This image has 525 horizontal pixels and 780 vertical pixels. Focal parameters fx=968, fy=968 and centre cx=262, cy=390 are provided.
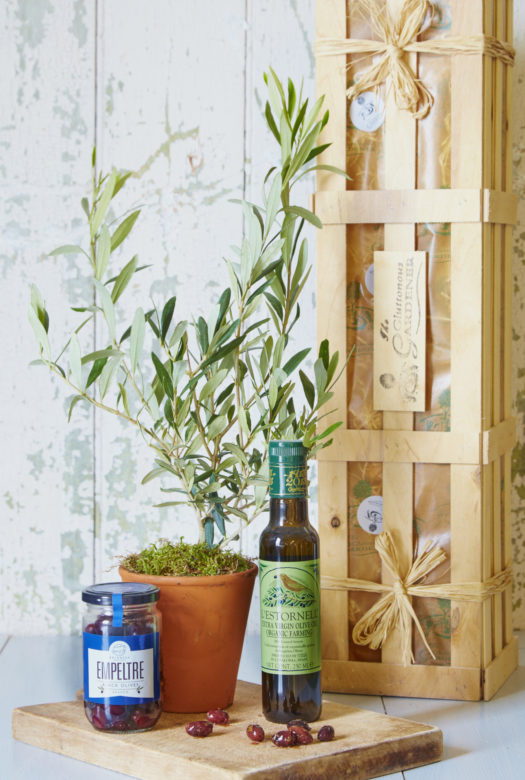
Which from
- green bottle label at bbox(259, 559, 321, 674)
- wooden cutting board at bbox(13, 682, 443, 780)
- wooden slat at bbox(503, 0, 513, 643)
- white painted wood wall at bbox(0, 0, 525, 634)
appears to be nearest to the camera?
wooden cutting board at bbox(13, 682, 443, 780)

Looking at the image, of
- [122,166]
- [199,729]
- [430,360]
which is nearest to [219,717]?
[199,729]

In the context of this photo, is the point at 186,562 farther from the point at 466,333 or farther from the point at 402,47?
the point at 402,47

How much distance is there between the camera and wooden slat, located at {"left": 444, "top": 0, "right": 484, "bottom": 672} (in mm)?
1273

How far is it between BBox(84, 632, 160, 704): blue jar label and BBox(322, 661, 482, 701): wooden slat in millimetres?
367

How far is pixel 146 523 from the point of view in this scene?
168 centimetres

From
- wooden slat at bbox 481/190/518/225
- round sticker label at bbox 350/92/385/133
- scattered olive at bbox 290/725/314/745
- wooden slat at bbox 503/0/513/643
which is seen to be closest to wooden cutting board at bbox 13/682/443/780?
scattered olive at bbox 290/725/314/745

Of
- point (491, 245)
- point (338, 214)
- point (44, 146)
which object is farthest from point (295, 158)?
point (44, 146)

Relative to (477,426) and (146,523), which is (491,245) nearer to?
(477,426)

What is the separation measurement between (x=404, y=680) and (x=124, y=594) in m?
0.46

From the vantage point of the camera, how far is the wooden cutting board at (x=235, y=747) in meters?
0.96

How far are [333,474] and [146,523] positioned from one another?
0.47 meters

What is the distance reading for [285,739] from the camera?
100 cm

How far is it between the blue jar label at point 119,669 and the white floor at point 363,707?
0.26 feet

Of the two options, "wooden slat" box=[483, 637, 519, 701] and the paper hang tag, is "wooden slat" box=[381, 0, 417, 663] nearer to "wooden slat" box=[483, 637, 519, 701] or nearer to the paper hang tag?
the paper hang tag
